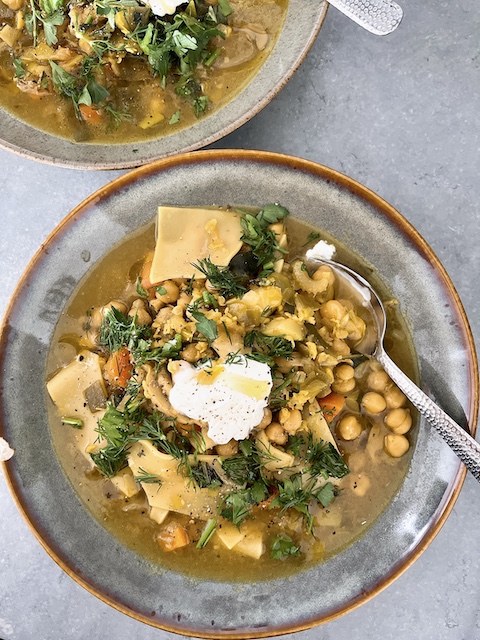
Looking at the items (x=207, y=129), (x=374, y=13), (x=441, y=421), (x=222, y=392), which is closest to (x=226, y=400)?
(x=222, y=392)

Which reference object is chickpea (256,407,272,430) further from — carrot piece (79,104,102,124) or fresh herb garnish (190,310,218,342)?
carrot piece (79,104,102,124)

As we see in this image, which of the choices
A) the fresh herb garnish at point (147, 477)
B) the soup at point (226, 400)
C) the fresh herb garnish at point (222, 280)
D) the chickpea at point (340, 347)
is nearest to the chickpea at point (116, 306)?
the soup at point (226, 400)

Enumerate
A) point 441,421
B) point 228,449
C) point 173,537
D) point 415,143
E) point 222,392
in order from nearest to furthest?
point 441,421, point 222,392, point 228,449, point 173,537, point 415,143

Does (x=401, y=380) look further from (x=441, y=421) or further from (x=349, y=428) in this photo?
(x=349, y=428)

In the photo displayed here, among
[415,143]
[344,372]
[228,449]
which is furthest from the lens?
[415,143]

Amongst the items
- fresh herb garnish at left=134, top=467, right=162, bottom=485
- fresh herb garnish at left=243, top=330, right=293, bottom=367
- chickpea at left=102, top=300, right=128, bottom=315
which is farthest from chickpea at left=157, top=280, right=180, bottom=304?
fresh herb garnish at left=134, top=467, right=162, bottom=485
